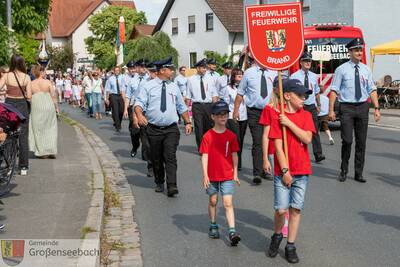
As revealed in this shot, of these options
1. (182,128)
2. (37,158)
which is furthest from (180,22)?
(37,158)

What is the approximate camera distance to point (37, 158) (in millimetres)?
12297

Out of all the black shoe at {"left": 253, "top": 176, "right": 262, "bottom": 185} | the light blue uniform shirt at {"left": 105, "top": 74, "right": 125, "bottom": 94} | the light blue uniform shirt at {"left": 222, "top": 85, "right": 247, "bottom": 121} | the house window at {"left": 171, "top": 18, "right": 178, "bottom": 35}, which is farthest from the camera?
the house window at {"left": 171, "top": 18, "right": 178, "bottom": 35}

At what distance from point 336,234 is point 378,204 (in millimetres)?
1682

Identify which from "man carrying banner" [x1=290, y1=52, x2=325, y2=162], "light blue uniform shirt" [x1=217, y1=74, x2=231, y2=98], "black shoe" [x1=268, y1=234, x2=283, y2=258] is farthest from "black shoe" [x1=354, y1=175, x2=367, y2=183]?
"black shoe" [x1=268, y1=234, x2=283, y2=258]

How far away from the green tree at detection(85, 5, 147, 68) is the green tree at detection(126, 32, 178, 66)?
1267 inches

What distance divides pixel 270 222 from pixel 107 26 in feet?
267

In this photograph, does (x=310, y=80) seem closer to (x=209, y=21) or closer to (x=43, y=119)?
(x=43, y=119)

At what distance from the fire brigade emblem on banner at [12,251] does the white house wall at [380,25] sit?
28759 millimetres

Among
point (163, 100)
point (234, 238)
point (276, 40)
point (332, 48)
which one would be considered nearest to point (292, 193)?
point (234, 238)

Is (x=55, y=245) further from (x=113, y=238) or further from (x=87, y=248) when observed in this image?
(x=113, y=238)

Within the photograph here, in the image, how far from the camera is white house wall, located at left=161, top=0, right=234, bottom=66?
47.5m

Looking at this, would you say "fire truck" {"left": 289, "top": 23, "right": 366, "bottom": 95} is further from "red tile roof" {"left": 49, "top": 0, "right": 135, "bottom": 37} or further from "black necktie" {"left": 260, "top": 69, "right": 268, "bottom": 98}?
"red tile roof" {"left": 49, "top": 0, "right": 135, "bottom": 37}

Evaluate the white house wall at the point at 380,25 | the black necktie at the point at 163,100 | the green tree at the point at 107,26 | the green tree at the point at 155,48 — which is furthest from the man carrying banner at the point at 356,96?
the green tree at the point at 107,26

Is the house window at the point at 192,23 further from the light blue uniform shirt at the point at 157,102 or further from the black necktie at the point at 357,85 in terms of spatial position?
the light blue uniform shirt at the point at 157,102
